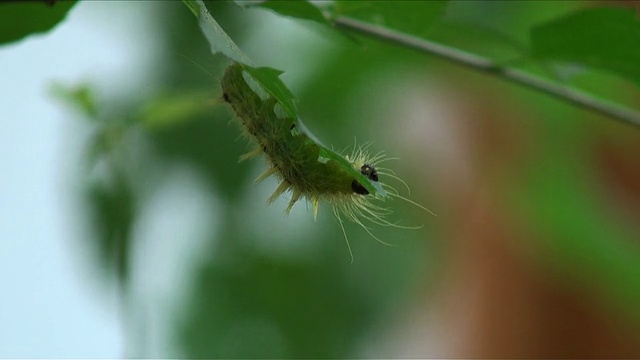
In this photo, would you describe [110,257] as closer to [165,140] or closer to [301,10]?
[165,140]

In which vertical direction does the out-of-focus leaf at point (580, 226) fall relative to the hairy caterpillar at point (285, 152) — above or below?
above

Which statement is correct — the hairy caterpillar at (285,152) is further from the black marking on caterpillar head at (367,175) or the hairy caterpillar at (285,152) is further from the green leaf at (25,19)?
the green leaf at (25,19)

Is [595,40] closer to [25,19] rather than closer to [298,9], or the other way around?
[298,9]

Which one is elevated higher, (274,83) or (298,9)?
(298,9)

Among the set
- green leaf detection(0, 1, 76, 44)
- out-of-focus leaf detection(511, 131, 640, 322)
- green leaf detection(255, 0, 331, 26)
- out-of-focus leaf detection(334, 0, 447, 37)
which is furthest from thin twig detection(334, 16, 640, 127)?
out-of-focus leaf detection(511, 131, 640, 322)

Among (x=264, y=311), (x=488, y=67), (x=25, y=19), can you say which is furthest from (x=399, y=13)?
(x=264, y=311)

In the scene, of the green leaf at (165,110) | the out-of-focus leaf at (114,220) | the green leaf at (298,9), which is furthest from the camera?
the green leaf at (165,110)

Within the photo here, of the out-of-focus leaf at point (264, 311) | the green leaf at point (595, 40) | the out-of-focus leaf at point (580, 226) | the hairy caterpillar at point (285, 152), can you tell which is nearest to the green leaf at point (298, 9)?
the hairy caterpillar at point (285, 152)
